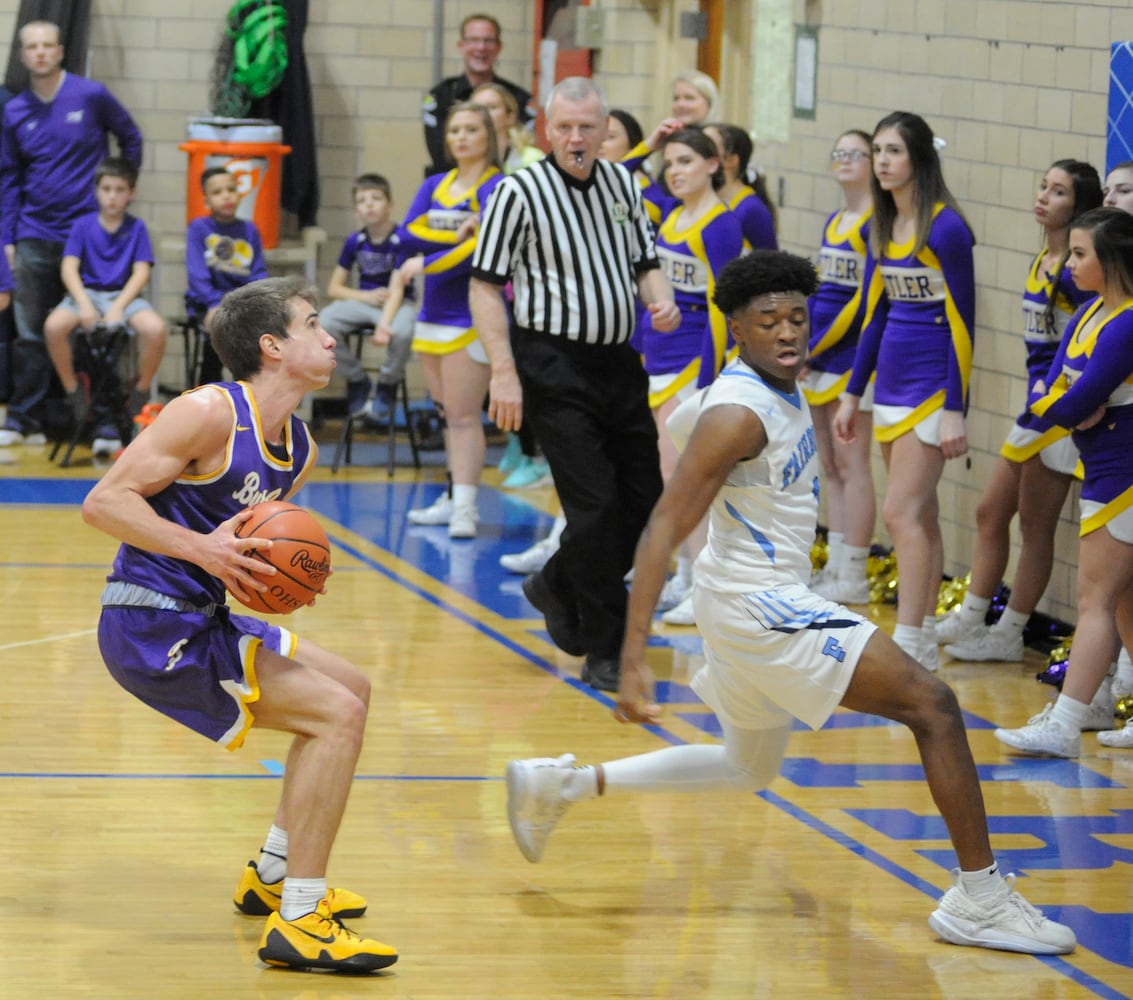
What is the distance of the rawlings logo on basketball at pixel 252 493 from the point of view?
4.27m

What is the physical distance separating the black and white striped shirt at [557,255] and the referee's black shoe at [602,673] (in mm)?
1096

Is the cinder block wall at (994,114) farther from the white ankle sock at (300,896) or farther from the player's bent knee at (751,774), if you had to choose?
the white ankle sock at (300,896)

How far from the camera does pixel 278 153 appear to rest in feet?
37.9

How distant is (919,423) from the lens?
23.1ft

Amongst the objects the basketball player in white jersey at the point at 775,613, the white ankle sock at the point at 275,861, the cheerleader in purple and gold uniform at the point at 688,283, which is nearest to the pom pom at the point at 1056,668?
the cheerleader in purple and gold uniform at the point at 688,283

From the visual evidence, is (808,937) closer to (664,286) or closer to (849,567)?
(664,286)

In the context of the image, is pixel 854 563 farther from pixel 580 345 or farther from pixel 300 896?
pixel 300 896

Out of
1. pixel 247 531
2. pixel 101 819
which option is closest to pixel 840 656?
pixel 247 531

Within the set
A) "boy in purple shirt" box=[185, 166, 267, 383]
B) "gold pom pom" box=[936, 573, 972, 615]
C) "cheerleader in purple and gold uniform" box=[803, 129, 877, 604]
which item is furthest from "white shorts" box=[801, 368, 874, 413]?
"boy in purple shirt" box=[185, 166, 267, 383]

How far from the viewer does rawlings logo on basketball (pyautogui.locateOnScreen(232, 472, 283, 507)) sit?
4.27 m

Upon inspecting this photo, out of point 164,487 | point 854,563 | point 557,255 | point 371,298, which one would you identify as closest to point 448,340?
point 371,298

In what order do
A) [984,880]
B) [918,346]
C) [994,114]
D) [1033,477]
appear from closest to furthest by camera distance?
[984,880] → [1033,477] → [918,346] → [994,114]

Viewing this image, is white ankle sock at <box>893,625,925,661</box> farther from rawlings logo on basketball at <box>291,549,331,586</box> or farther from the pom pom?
rawlings logo on basketball at <box>291,549,331,586</box>

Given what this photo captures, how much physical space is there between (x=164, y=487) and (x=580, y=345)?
272cm
